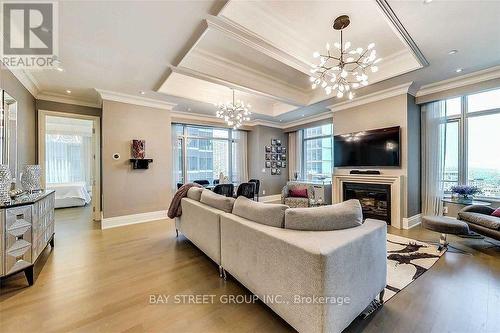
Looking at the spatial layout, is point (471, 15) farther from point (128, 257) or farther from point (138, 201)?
point (138, 201)

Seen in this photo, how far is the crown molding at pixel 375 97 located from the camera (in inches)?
164

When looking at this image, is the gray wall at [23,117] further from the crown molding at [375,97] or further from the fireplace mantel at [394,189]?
the fireplace mantel at [394,189]

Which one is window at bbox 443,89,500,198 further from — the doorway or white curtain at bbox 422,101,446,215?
the doorway

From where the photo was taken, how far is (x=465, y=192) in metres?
3.77

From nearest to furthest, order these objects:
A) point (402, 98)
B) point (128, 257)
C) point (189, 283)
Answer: point (189, 283) → point (128, 257) → point (402, 98)

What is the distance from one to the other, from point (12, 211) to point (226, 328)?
97.5 inches

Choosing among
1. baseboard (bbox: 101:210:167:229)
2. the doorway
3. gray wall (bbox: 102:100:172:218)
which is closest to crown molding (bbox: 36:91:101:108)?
gray wall (bbox: 102:100:172:218)

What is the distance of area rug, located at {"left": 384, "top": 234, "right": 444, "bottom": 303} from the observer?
7.29ft

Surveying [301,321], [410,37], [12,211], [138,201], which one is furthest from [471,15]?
[138,201]

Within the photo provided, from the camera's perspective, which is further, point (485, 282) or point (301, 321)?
point (485, 282)

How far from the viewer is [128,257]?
2920 millimetres

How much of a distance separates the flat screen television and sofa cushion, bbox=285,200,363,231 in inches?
133

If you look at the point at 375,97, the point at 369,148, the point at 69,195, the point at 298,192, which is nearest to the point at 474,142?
the point at 369,148

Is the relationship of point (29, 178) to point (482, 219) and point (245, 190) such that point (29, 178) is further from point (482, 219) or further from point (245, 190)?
point (482, 219)
